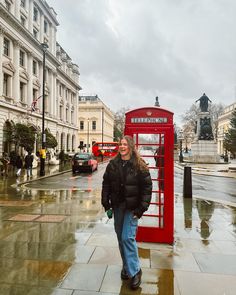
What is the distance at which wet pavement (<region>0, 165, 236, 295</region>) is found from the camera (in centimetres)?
404

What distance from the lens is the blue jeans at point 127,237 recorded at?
4148 millimetres

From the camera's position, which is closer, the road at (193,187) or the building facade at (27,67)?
the road at (193,187)

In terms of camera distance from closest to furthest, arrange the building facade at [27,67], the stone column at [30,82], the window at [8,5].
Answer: the building facade at [27,67] < the window at [8,5] < the stone column at [30,82]

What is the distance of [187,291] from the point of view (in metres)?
3.93

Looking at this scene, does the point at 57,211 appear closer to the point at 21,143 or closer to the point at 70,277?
the point at 70,277

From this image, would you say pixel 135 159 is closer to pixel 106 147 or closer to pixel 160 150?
pixel 160 150

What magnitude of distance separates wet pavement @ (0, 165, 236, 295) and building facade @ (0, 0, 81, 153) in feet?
87.4

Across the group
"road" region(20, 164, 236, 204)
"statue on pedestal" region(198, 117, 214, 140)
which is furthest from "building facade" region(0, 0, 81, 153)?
"statue on pedestal" region(198, 117, 214, 140)

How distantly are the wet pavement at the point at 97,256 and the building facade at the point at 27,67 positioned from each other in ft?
87.4

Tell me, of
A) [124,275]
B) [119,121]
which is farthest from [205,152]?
[119,121]

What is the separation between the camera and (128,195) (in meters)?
4.07

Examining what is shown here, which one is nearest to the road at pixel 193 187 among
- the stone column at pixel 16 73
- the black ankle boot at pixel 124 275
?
the black ankle boot at pixel 124 275

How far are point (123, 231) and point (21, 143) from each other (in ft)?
86.0

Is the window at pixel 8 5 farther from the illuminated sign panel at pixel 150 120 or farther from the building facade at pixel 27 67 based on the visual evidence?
the illuminated sign panel at pixel 150 120
